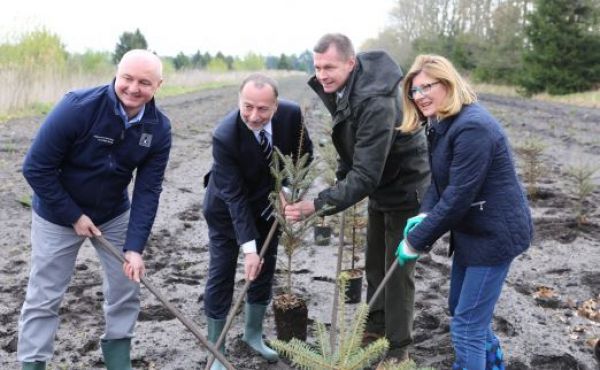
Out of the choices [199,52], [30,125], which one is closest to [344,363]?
[30,125]

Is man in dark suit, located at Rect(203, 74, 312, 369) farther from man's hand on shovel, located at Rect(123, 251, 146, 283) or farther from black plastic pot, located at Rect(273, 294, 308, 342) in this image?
→ man's hand on shovel, located at Rect(123, 251, 146, 283)

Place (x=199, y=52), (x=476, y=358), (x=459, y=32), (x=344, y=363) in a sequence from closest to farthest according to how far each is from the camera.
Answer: (x=344, y=363) < (x=476, y=358) < (x=459, y=32) < (x=199, y=52)

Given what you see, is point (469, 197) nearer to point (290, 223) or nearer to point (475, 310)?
point (475, 310)

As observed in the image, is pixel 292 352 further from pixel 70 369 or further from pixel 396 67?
pixel 70 369

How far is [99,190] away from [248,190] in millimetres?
908

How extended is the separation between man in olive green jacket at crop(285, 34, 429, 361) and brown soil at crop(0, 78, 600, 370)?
554mm

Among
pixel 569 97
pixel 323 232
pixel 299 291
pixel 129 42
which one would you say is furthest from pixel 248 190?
pixel 129 42

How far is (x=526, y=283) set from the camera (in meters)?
5.06

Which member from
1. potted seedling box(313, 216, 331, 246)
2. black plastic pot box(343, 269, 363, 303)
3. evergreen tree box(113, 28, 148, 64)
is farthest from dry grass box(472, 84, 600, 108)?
evergreen tree box(113, 28, 148, 64)

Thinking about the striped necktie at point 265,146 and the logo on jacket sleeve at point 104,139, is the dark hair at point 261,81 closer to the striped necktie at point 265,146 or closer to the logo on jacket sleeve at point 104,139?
the striped necktie at point 265,146

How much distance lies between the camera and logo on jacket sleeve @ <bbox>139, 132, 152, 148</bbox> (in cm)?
303

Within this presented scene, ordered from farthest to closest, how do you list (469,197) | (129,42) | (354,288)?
(129,42)
(354,288)
(469,197)

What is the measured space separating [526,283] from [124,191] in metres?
3.64

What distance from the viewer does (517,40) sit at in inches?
1351
